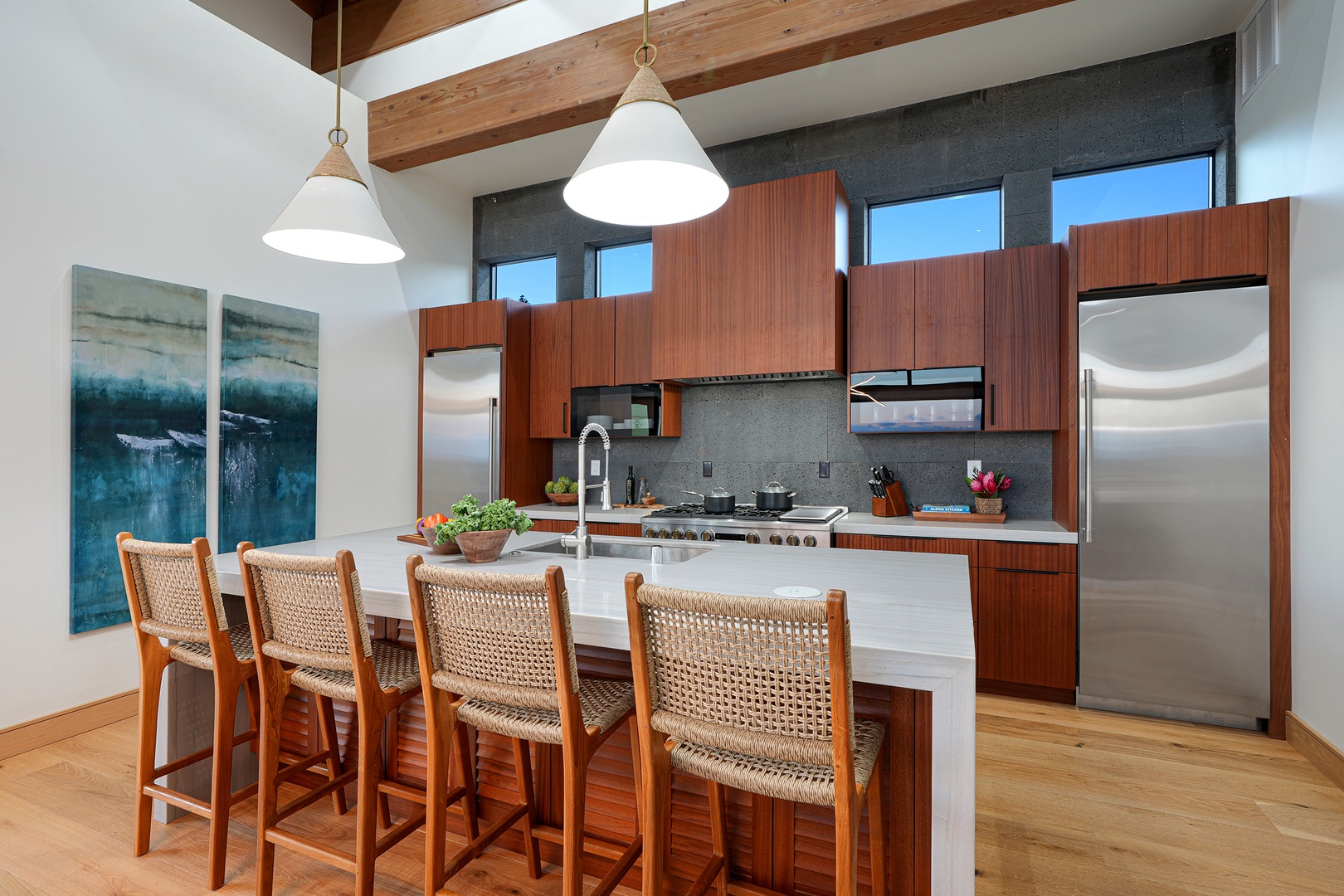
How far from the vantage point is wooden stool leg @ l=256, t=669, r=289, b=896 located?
177cm

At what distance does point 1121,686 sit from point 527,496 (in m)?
3.59

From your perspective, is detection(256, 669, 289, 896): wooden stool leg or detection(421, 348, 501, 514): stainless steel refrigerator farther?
detection(421, 348, 501, 514): stainless steel refrigerator

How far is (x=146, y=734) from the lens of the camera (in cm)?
204

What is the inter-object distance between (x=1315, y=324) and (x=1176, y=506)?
85 cm

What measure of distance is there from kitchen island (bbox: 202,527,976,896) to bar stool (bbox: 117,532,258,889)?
0.58 ft

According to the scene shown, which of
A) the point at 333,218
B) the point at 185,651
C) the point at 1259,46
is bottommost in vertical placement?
the point at 185,651

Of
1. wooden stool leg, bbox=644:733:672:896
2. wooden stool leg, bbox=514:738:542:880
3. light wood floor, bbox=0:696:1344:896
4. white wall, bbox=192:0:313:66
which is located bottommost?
light wood floor, bbox=0:696:1344:896

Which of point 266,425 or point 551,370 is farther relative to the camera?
point 551,370

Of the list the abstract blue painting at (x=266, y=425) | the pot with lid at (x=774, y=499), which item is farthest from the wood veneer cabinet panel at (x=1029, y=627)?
the abstract blue painting at (x=266, y=425)

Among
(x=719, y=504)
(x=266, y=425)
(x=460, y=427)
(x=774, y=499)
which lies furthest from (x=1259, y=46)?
(x=266, y=425)

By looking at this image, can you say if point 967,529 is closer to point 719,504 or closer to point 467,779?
point 719,504

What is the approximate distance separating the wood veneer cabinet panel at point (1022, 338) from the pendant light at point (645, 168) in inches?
86.1

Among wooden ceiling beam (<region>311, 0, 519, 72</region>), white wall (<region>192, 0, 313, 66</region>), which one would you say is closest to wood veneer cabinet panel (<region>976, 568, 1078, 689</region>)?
wooden ceiling beam (<region>311, 0, 519, 72</region>)

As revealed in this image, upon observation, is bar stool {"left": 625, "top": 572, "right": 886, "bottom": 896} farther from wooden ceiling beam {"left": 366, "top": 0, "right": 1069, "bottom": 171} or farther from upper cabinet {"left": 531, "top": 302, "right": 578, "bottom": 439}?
upper cabinet {"left": 531, "top": 302, "right": 578, "bottom": 439}
